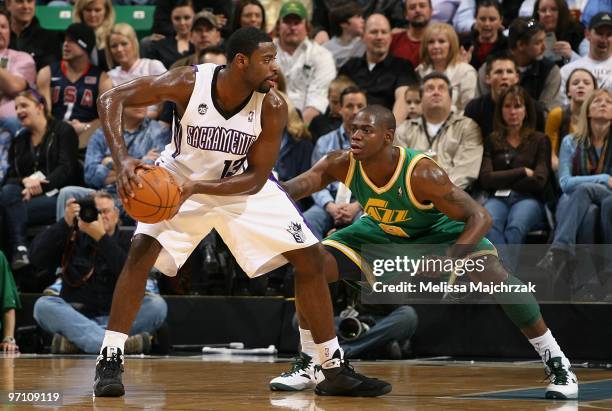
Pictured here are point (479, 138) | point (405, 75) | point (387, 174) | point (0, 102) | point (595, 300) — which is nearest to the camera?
point (387, 174)

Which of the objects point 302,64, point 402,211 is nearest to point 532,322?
point 402,211

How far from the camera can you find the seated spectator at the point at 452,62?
945 centimetres

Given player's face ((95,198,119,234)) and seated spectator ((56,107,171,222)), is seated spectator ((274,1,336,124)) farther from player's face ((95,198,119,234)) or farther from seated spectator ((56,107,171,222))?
player's face ((95,198,119,234))

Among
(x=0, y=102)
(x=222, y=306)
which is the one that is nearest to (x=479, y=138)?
(x=222, y=306)

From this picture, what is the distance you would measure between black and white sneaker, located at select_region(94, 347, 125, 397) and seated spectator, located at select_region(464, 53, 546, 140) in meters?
4.87

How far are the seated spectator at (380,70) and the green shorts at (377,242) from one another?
139 inches

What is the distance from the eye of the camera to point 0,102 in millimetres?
10445

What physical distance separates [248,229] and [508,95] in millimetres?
4118

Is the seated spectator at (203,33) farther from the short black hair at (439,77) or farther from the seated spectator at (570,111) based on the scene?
the seated spectator at (570,111)

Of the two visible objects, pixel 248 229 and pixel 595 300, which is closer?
pixel 248 229

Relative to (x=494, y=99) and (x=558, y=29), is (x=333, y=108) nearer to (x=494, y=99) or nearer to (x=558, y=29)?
(x=494, y=99)

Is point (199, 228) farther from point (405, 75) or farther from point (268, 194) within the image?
point (405, 75)

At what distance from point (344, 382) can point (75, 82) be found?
6365 millimetres

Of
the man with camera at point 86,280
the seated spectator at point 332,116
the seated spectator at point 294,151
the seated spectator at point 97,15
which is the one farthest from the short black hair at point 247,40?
the seated spectator at point 97,15
